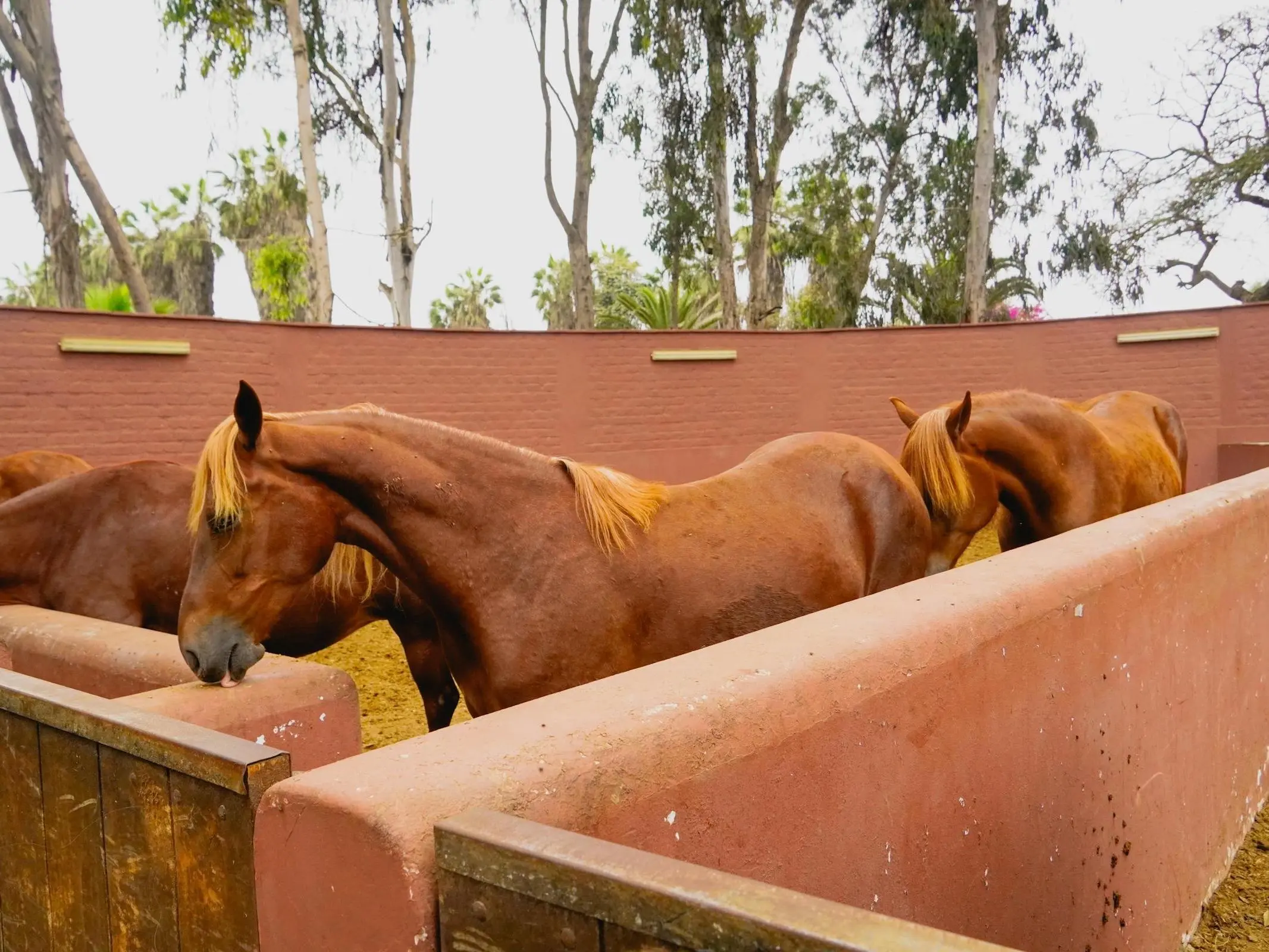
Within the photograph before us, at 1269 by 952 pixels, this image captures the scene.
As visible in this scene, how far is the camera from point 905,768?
159 centimetres

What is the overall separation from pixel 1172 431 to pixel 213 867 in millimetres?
7722

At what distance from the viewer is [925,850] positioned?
5.30 feet

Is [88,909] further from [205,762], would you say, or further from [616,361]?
[616,361]

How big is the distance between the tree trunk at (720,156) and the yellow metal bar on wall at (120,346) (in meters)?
12.1

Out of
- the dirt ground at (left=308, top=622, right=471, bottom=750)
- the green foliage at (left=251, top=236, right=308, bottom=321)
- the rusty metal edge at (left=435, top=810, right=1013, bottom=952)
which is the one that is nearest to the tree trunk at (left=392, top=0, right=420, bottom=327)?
the green foliage at (left=251, top=236, right=308, bottom=321)

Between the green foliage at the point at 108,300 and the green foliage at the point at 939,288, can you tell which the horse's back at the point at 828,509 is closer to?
the green foliage at the point at 108,300

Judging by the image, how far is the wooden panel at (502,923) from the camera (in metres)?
0.89

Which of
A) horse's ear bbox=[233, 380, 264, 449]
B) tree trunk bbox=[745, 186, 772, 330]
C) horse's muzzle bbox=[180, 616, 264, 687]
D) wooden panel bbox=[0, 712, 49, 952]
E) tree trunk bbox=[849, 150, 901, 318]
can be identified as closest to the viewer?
wooden panel bbox=[0, 712, 49, 952]

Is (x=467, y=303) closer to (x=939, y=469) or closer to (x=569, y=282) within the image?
(x=569, y=282)

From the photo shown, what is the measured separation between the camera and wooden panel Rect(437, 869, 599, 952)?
0.89 meters

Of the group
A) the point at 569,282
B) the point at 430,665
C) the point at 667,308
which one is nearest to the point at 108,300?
the point at 667,308

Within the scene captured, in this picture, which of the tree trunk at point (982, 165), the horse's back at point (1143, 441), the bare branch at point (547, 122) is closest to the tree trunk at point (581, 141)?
the bare branch at point (547, 122)

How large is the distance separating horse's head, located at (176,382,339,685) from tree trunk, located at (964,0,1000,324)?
16.1 metres

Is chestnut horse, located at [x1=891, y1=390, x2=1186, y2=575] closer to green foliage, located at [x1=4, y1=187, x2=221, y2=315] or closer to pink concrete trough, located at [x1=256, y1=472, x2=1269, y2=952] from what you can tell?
pink concrete trough, located at [x1=256, y1=472, x2=1269, y2=952]
